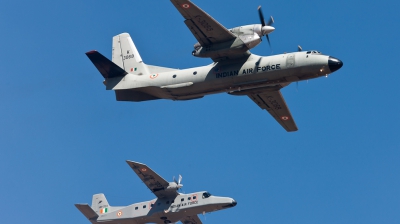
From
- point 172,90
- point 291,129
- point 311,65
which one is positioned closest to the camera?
point 311,65

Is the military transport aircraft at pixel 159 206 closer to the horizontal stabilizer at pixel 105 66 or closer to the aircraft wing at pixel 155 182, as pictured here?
the aircraft wing at pixel 155 182

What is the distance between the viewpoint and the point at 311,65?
4184 centimetres

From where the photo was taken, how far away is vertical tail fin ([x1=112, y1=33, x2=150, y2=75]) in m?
50.3

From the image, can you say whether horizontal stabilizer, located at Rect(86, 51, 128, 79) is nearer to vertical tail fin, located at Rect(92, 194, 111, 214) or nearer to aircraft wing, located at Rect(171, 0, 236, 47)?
aircraft wing, located at Rect(171, 0, 236, 47)

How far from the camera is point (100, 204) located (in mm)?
58250

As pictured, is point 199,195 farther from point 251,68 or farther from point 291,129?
point 251,68

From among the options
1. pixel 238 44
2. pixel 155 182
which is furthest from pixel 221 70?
pixel 155 182

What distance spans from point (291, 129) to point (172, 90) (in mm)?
10974

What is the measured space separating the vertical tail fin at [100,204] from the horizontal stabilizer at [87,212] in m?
1.40

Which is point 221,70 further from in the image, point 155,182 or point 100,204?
point 100,204

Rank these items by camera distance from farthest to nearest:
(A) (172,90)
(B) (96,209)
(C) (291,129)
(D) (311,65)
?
(B) (96,209)
(C) (291,129)
(A) (172,90)
(D) (311,65)

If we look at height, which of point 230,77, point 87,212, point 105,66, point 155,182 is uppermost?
point 105,66

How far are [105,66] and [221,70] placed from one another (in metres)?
8.81

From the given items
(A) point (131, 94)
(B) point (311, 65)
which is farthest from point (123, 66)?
(B) point (311, 65)
